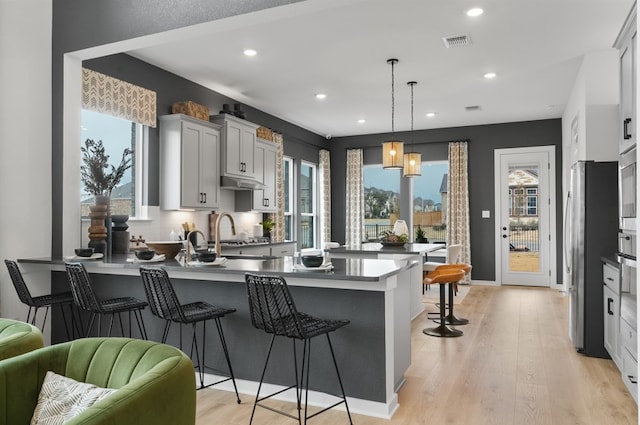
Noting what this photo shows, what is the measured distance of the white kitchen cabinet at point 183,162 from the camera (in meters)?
5.22

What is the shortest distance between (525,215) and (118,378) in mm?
7961

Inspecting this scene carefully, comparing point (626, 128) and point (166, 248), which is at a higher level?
point (626, 128)

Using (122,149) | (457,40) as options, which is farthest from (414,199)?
(122,149)

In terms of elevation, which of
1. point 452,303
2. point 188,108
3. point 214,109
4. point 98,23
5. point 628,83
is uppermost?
point 98,23

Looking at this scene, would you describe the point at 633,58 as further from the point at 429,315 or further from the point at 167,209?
the point at 167,209

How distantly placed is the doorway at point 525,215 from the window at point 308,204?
11.3 ft

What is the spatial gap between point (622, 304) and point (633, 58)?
180 centimetres

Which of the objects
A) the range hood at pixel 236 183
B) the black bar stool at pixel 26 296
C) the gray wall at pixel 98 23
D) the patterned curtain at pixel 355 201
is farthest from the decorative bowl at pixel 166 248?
the patterned curtain at pixel 355 201

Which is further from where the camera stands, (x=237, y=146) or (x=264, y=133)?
(x=264, y=133)

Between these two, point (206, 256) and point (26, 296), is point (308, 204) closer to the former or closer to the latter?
point (206, 256)

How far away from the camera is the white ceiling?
12.9 feet

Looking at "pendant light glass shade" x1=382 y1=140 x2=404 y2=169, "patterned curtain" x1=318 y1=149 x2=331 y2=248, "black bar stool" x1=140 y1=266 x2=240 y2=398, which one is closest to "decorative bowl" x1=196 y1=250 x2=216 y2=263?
"black bar stool" x1=140 y1=266 x2=240 y2=398

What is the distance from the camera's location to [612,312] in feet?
12.3

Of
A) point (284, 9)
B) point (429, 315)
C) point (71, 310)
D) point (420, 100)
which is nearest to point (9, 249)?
point (71, 310)
